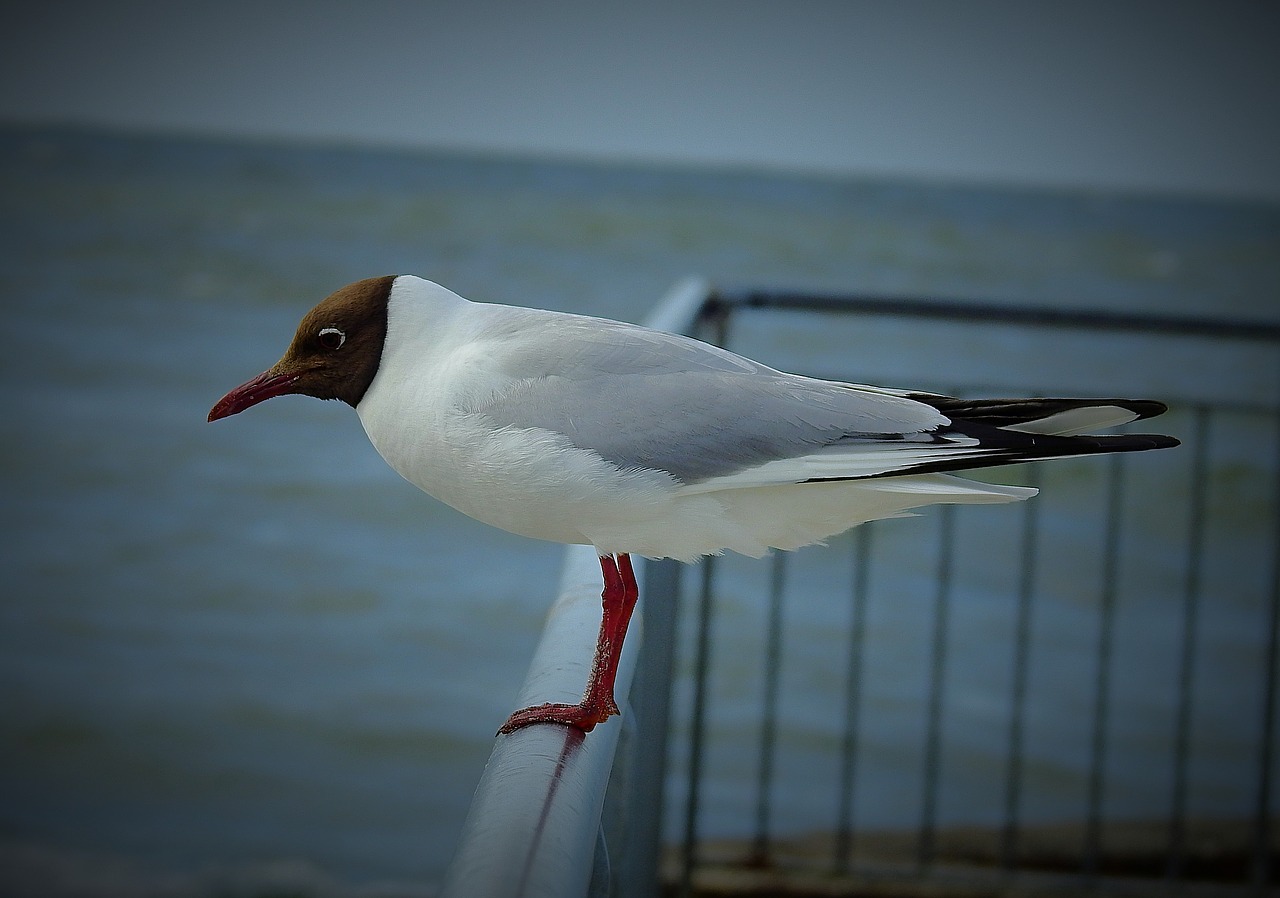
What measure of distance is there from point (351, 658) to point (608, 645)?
3505 millimetres

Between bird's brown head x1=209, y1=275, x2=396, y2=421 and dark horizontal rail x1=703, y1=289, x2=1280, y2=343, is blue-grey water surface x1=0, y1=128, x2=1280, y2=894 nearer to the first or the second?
dark horizontal rail x1=703, y1=289, x2=1280, y2=343

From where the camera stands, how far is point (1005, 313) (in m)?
2.29

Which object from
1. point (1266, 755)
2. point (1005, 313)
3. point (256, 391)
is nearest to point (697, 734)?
point (1005, 313)

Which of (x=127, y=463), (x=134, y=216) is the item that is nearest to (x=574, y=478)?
(x=127, y=463)

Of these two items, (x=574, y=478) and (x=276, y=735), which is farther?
(x=276, y=735)

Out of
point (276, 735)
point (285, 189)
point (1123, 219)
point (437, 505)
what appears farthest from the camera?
point (1123, 219)

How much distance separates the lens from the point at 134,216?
1627cm

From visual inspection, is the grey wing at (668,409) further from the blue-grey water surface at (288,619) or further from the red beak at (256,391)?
the blue-grey water surface at (288,619)

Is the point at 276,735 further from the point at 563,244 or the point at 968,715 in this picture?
the point at 563,244

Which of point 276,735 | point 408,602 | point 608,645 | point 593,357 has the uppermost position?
point 593,357

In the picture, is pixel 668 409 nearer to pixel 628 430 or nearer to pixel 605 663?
pixel 628 430

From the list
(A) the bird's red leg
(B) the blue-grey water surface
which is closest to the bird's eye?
(A) the bird's red leg

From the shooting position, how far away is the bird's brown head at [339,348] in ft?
3.84

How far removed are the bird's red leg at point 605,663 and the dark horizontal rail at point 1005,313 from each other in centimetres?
113
